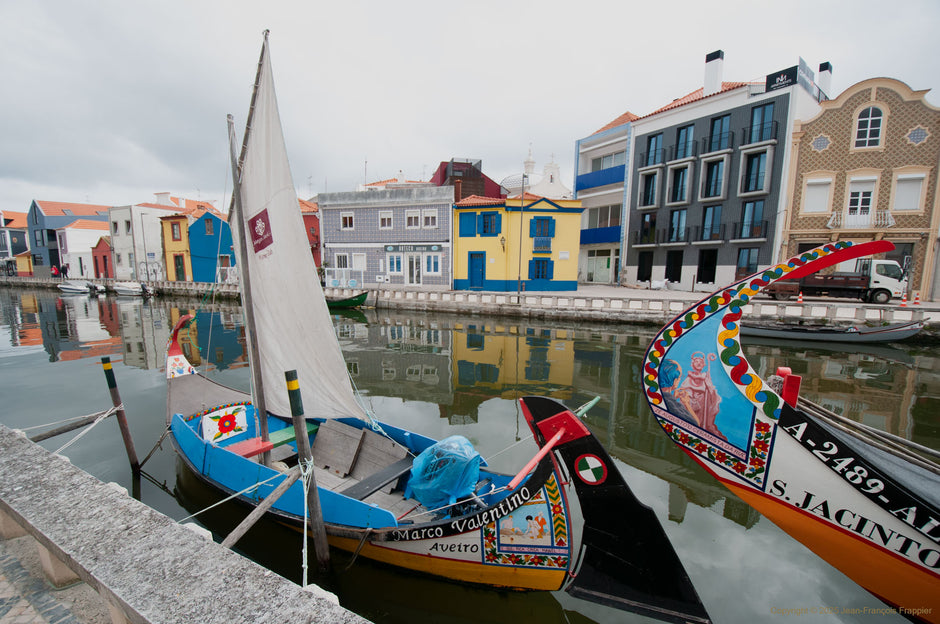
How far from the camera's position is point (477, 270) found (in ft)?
94.0

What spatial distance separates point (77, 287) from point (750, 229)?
55790mm

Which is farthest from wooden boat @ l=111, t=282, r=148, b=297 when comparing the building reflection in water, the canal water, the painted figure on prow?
the painted figure on prow

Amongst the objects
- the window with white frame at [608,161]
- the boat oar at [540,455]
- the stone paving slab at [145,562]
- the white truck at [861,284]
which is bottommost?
the boat oar at [540,455]

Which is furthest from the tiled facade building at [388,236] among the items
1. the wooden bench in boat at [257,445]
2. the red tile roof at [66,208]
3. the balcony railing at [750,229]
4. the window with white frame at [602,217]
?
the red tile roof at [66,208]

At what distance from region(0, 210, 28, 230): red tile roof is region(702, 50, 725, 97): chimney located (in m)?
88.2

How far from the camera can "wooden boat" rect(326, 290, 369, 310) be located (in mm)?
26386

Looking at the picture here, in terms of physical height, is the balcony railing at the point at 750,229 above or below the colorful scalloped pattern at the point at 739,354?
above

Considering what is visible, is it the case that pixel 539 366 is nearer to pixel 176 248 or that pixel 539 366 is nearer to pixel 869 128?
pixel 869 128

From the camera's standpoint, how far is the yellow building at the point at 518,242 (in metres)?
27.3

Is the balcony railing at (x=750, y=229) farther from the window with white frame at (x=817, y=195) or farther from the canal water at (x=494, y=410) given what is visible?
the canal water at (x=494, y=410)

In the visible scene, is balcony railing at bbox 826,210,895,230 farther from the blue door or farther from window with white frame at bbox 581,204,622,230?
the blue door

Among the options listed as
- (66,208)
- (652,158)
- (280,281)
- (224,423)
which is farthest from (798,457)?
(66,208)

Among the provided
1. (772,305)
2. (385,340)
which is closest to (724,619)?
(385,340)

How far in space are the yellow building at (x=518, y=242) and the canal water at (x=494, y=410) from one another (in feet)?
20.5
